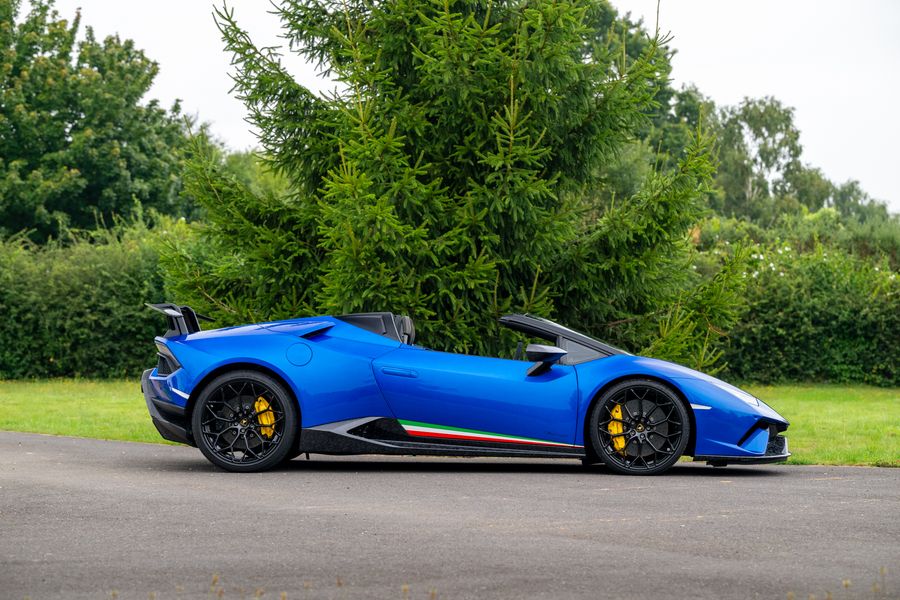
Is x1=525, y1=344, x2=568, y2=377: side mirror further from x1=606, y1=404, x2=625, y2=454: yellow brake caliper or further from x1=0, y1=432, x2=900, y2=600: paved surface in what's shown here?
x1=0, y1=432, x2=900, y2=600: paved surface

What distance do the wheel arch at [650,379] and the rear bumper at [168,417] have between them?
3040 mm

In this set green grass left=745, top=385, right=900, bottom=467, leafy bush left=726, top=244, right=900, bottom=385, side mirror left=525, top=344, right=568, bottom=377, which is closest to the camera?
side mirror left=525, top=344, right=568, bottom=377

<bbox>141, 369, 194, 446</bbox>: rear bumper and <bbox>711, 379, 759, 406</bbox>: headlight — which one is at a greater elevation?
<bbox>711, 379, 759, 406</bbox>: headlight

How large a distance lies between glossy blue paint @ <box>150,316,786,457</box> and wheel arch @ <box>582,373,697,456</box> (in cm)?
2

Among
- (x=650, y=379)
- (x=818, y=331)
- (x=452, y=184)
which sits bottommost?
(x=650, y=379)

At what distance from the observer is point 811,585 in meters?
5.34

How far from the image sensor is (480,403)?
9.41 m

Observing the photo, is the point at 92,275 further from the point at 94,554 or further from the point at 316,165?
the point at 94,554

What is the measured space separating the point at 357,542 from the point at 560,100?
779cm

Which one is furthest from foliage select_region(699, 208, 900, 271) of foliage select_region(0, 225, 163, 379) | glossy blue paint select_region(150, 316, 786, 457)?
glossy blue paint select_region(150, 316, 786, 457)

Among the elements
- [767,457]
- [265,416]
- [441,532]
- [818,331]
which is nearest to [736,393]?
[767,457]

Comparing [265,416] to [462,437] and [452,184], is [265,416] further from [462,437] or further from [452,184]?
[452,184]

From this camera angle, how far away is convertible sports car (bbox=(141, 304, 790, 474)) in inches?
372

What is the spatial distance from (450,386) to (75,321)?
18471mm
